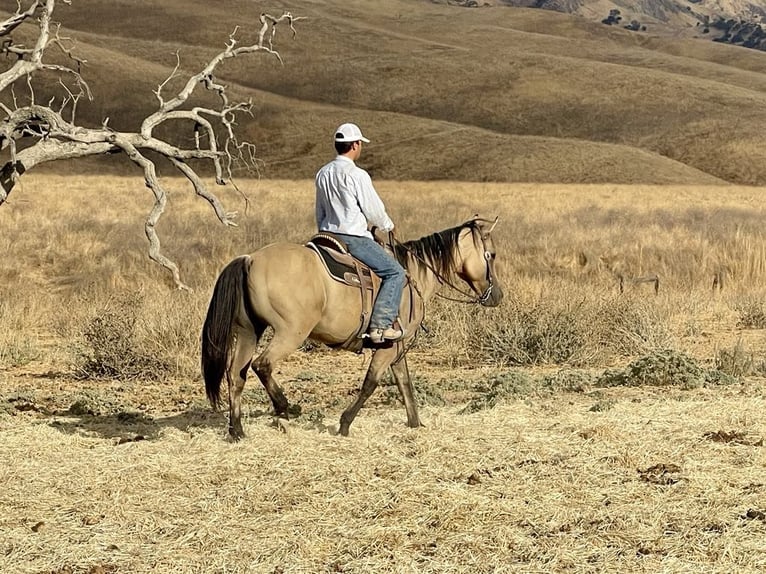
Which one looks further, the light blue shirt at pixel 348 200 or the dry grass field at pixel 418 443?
the light blue shirt at pixel 348 200

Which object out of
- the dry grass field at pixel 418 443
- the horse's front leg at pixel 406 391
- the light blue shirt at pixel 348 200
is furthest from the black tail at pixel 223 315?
the horse's front leg at pixel 406 391

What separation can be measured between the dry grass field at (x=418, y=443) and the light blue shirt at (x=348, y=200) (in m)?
1.58

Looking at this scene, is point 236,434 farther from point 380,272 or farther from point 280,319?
point 380,272

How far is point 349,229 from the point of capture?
27.1 feet

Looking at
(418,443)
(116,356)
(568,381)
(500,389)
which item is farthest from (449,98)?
(418,443)

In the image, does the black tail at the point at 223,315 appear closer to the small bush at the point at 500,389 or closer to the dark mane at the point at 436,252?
the dark mane at the point at 436,252

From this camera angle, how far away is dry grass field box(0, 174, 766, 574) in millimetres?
5930

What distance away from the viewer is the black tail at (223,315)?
26.1ft

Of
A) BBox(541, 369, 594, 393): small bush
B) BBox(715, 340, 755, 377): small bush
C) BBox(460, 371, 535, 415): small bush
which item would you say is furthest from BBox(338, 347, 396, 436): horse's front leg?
BBox(715, 340, 755, 377): small bush

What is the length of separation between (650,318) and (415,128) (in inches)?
3138

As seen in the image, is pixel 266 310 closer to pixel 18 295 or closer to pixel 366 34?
pixel 18 295

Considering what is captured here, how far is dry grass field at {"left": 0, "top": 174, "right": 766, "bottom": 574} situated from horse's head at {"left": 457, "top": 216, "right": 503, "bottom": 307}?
1.01 metres

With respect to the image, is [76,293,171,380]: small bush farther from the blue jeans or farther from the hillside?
the hillside

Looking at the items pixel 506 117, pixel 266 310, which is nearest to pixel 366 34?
pixel 506 117
